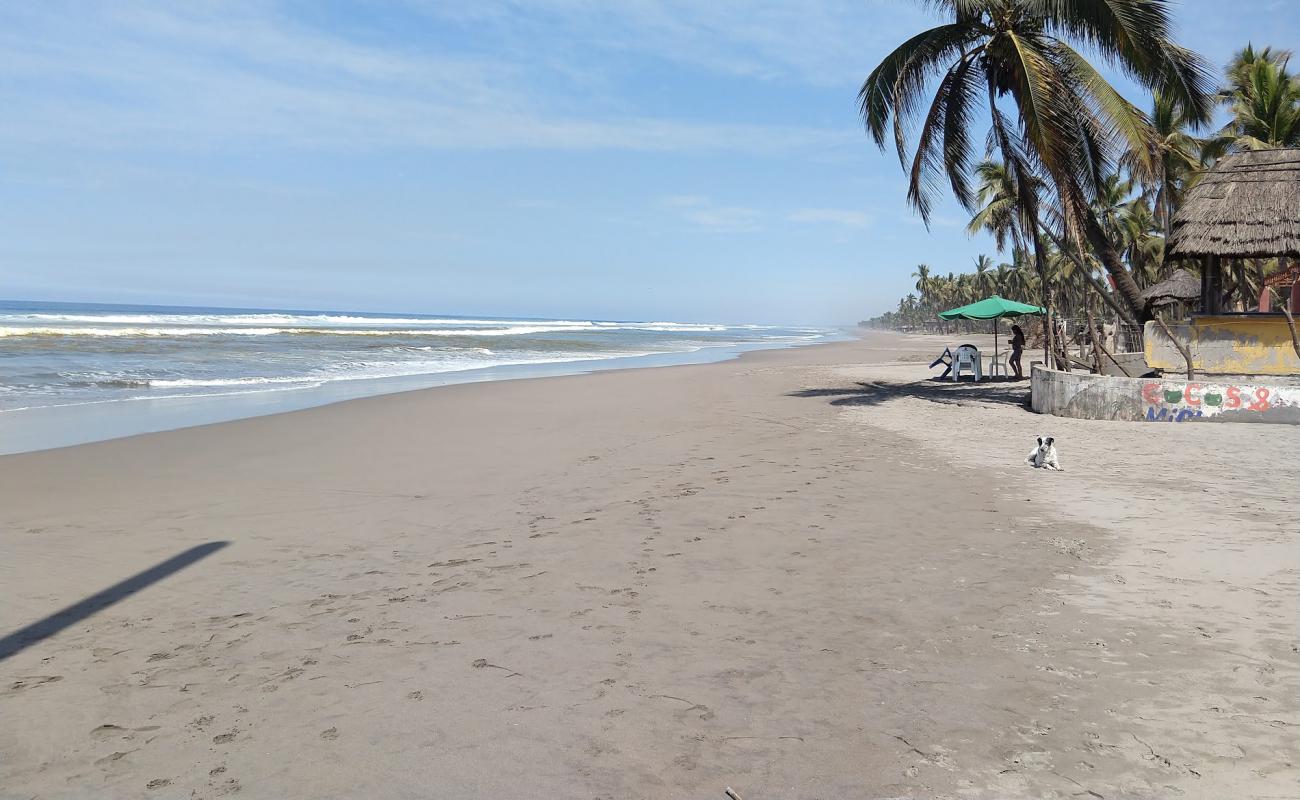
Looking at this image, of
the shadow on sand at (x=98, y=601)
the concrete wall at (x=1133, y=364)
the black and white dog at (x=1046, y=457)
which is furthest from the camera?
the concrete wall at (x=1133, y=364)

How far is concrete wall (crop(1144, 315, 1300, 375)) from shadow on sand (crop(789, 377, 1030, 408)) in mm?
2944

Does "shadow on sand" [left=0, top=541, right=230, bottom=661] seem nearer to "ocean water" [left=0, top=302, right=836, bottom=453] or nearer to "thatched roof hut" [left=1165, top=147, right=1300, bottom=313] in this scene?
"ocean water" [left=0, top=302, right=836, bottom=453]

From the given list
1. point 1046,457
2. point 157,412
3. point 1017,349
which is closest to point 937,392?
point 1017,349

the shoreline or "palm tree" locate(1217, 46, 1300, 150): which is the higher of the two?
"palm tree" locate(1217, 46, 1300, 150)

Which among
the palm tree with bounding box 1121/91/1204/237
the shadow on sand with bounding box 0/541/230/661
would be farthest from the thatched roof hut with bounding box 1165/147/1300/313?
the shadow on sand with bounding box 0/541/230/661

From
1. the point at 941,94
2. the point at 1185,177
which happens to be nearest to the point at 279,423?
the point at 941,94

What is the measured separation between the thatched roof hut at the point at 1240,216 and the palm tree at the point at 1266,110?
9357mm

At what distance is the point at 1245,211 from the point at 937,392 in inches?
243

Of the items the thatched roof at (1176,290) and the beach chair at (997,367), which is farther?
the thatched roof at (1176,290)

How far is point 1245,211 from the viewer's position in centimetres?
1508

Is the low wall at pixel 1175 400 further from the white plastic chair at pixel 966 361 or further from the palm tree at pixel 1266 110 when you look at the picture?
the palm tree at pixel 1266 110

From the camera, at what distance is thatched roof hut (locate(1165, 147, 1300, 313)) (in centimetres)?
1460

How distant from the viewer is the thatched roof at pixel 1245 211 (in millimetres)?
14586

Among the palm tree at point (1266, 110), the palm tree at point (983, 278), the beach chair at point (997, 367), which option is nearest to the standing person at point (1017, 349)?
the beach chair at point (997, 367)
